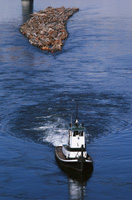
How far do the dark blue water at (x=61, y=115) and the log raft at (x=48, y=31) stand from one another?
9.41ft

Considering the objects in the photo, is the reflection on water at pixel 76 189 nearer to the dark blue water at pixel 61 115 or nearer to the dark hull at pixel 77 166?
the dark blue water at pixel 61 115

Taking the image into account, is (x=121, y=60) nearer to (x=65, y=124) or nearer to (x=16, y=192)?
(x=65, y=124)

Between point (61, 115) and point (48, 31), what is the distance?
66.7 meters

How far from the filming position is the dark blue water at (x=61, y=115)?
31.3m

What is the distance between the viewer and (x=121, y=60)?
77.0m

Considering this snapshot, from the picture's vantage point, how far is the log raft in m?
92.3

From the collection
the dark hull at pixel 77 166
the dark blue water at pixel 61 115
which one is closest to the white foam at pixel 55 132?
the dark blue water at pixel 61 115

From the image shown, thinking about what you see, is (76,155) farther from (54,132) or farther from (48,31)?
(48,31)

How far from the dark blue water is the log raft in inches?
113

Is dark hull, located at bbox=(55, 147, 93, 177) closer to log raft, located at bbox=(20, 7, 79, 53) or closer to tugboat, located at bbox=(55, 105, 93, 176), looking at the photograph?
tugboat, located at bbox=(55, 105, 93, 176)

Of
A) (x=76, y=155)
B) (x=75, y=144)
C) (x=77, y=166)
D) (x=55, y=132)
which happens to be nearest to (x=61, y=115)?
(x=55, y=132)

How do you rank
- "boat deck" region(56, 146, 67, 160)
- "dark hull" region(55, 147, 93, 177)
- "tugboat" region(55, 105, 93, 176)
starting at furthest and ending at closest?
"boat deck" region(56, 146, 67, 160), "tugboat" region(55, 105, 93, 176), "dark hull" region(55, 147, 93, 177)

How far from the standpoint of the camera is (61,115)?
4669cm

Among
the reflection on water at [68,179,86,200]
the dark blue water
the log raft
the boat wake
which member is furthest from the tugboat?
the log raft
